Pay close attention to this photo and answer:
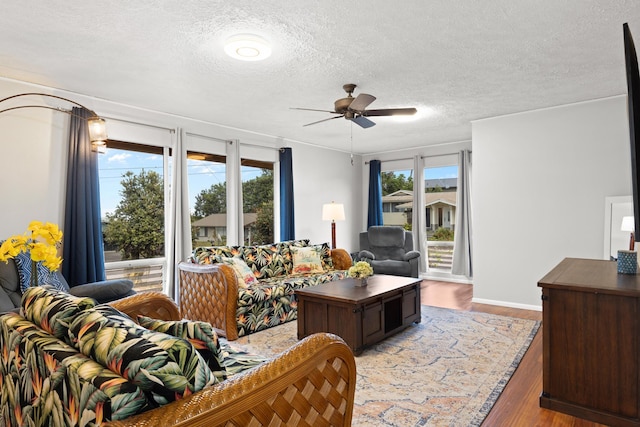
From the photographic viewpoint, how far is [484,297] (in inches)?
200

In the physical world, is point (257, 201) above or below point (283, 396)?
above

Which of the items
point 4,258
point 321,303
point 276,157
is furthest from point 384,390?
point 276,157

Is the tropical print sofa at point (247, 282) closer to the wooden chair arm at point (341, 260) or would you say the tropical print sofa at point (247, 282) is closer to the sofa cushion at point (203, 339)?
the wooden chair arm at point (341, 260)

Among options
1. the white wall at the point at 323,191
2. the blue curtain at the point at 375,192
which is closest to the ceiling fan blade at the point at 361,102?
the white wall at the point at 323,191

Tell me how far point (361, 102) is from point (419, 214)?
13.9ft

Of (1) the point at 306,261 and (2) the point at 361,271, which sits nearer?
(2) the point at 361,271

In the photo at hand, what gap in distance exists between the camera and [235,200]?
537cm

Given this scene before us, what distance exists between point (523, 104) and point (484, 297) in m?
2.54

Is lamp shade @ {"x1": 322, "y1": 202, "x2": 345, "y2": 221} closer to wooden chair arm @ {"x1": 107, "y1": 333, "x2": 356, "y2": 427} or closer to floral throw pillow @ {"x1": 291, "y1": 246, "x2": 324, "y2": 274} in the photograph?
floral throw pillow @ {"x1": 291, "y1": 246, "x2": 324, "y2": 274}

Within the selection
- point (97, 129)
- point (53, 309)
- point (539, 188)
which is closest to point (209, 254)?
point (97, 129)

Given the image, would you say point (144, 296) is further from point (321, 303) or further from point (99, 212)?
point (99, 212)

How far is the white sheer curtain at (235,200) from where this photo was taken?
5352mm

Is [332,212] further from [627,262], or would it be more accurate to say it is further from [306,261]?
[627,262]

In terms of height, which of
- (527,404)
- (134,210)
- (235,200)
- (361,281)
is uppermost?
(235,200)
